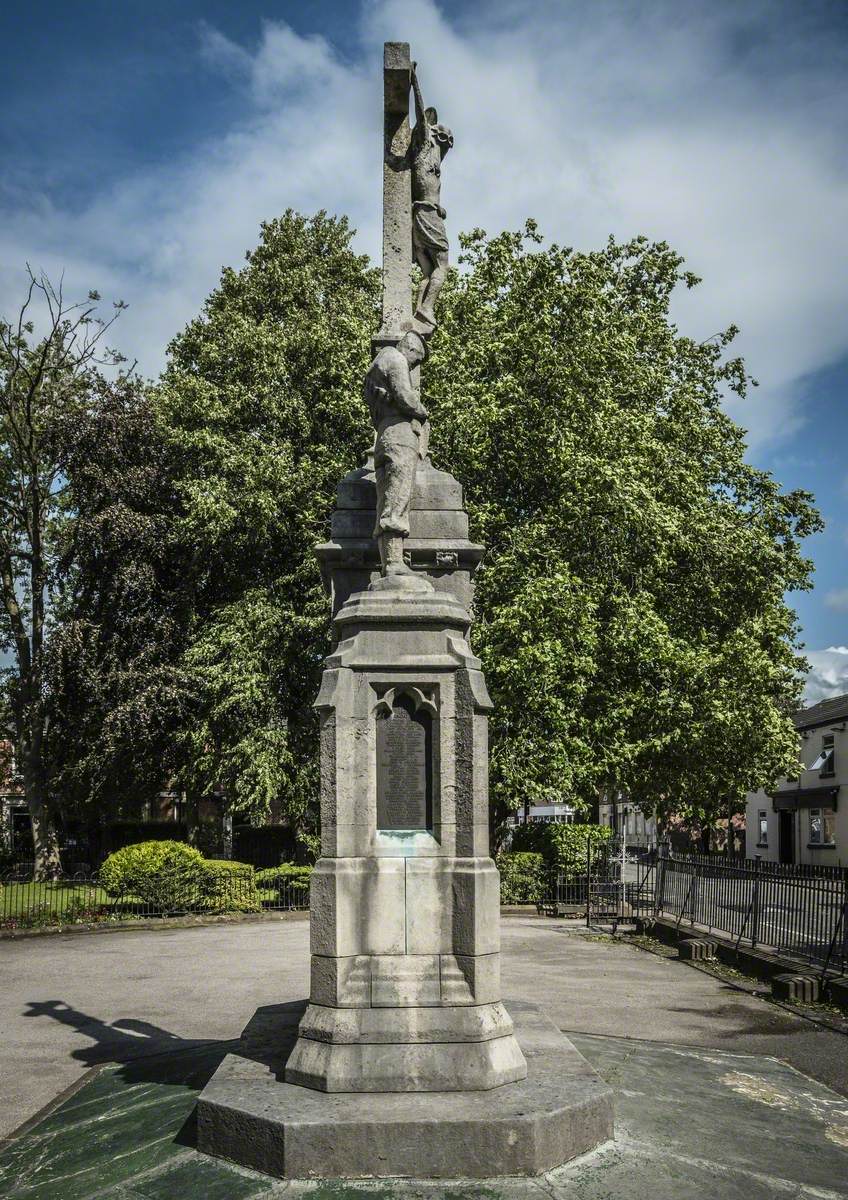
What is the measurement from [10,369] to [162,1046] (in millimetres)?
25835

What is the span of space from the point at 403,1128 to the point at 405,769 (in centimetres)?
241

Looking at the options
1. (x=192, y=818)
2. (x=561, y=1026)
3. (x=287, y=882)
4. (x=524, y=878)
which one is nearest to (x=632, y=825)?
(x=192, y=818)

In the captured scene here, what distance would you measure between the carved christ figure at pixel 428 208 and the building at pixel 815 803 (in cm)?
3453

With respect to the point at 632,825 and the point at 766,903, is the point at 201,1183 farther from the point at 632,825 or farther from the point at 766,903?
the point at 632,825

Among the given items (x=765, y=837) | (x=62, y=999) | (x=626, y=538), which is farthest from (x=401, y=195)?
(x=765, y=837)

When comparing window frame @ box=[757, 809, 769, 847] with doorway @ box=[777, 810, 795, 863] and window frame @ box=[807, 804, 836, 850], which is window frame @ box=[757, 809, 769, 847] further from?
window frame @ box=[807, 804, 836, 850]

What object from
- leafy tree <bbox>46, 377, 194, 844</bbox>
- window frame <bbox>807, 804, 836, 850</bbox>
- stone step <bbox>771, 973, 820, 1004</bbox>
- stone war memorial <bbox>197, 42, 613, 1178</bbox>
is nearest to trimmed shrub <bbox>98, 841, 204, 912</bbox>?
leafy tree <bbox>46, 377, 194, 844</bbox>

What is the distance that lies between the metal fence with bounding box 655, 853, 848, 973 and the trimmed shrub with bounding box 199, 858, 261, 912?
360 inches

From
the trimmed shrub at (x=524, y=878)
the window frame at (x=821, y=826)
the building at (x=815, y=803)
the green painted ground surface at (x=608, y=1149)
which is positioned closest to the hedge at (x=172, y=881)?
the trimmed shrub at (x=524, y=878)

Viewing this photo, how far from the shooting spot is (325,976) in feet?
24.1

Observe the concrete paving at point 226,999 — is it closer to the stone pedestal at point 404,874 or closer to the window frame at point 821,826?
the stone pedestal at point 404,874

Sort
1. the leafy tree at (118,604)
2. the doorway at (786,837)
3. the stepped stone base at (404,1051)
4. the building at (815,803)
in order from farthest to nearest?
the doorway at (786,837), the building at (815,803), the leafy tree at (118,604), the stepped stone base at (404,1051)

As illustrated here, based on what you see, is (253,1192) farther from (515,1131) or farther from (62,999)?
(62,999)

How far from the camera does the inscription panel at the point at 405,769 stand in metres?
7.73
